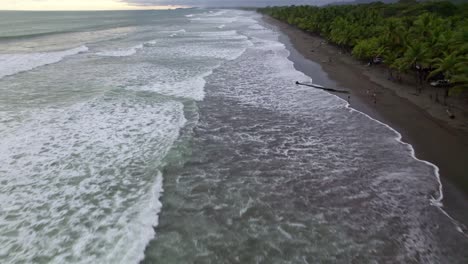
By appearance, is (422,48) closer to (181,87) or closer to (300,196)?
(300,196)

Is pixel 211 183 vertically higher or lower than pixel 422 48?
lower

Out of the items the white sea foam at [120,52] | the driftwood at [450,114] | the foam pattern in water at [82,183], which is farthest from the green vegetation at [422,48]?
the white sea foam at [120,52]

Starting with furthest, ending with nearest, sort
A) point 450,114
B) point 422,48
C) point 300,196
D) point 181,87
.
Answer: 1. point 181,87
2. point 422,48
3. point 450,114
4. point 300,196

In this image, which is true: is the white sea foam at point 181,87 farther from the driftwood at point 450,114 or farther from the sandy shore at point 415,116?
the driftwood at point 450,114

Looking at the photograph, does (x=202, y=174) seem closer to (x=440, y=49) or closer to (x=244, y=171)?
(x=244, y=171)

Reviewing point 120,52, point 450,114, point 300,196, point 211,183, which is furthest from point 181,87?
point 120,52

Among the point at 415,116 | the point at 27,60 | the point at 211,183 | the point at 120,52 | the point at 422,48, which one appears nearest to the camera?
the point at 211,183

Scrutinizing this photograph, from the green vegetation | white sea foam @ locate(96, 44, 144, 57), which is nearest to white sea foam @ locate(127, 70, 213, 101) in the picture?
the green vegetation
